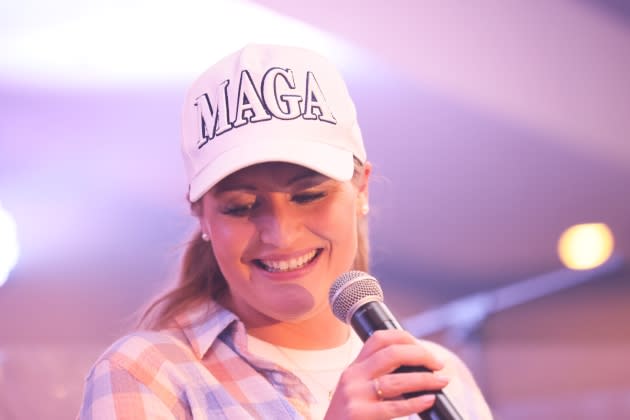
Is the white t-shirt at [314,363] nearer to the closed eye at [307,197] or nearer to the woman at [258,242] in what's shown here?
the woman at [258,242]

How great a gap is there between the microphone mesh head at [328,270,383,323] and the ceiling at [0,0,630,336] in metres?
1.52

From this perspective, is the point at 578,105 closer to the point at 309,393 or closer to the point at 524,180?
the point at 524,180

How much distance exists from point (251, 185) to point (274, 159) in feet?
0.20

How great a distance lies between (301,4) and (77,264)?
1.05 metres

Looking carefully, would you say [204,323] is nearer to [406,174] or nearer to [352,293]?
[352,293]

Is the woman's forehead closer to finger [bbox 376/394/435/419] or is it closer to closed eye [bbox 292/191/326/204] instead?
closed eye [bbox 292/191/326/204]

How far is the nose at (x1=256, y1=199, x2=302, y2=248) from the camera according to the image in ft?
3.90

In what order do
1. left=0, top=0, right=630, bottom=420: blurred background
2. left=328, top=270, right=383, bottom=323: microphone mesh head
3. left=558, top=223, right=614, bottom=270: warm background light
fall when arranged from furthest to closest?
1. left=558, top=223, right=614, bottom=270: warm background light
2. left=0, top=0, right=630, bottom=420: blurred background
3. left=328, top=270, right=383, bottom=323: microphone mesh head

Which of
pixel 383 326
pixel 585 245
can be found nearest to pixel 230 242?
pixel 383 326

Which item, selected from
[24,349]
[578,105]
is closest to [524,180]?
[578,105]

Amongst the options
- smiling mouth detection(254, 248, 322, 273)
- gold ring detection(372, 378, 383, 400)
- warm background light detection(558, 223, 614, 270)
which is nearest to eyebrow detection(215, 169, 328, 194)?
smiling mouth detection(254, 248, 322, 273)

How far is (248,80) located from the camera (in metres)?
1.27

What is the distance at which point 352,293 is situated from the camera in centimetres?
95

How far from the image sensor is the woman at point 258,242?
1.19 m
